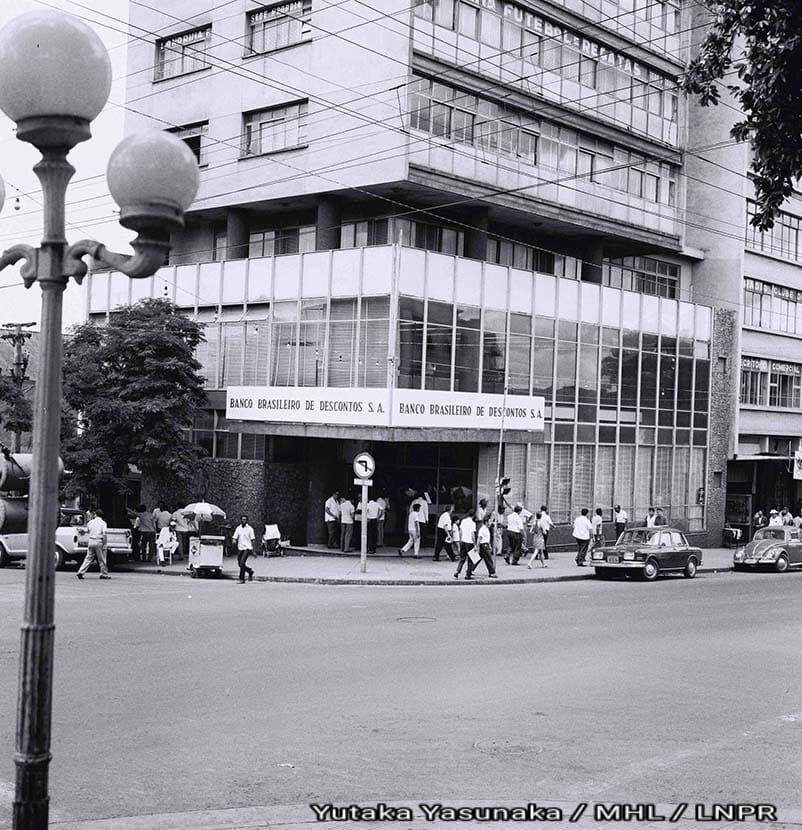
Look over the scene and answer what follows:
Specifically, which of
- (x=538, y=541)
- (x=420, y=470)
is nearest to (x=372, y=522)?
(x=420, y=470)

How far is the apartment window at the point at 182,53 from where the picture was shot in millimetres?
36438

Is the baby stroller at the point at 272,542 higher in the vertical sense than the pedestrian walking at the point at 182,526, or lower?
lower

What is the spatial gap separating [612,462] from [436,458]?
303 inches

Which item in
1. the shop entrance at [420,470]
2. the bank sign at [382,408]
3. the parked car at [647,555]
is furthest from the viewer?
the shop entrance at [420,470]

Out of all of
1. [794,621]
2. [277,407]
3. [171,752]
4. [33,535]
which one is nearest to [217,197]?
[277,407]

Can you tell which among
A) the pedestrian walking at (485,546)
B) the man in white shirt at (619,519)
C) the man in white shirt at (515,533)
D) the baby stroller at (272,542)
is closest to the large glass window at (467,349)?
the man in white shirt at (515,533)

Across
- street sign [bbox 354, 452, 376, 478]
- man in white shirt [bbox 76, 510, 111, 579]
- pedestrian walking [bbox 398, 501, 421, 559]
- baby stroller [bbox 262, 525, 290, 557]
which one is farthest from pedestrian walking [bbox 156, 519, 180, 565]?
pedestrian walking [bbox 398, 501, 421, 559]

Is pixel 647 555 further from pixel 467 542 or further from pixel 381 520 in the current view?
pixel 381 520

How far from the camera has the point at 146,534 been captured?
99.2 feet

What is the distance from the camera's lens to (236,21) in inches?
1379

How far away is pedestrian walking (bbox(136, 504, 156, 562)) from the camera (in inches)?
1180

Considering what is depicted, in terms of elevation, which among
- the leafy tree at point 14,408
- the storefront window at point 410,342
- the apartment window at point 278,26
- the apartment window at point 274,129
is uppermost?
the apartment window at point 278,26

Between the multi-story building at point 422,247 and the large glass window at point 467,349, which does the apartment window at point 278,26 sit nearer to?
the multi-story building at point 422,247

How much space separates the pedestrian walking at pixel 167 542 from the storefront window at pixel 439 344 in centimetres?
829
